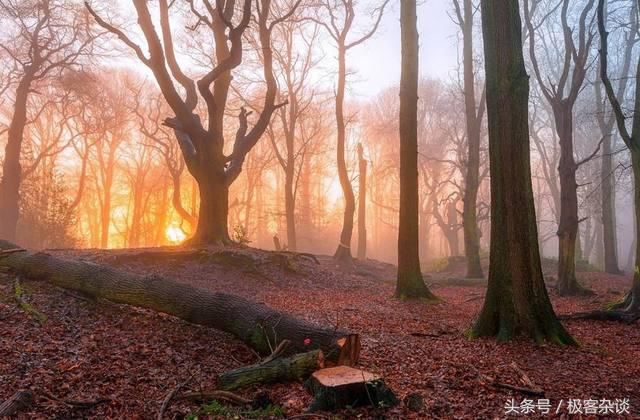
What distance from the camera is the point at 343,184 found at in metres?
19.3

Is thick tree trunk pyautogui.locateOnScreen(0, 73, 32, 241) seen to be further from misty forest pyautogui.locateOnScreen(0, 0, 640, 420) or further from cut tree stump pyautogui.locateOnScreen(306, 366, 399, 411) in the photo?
cut tree stump pyautogui.locateOnScreen(306, 366, 399, 411)

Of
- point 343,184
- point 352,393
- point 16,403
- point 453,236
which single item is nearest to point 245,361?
point 352,393

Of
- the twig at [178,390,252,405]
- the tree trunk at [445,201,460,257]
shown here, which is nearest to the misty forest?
the twig at [178,390,252,405]

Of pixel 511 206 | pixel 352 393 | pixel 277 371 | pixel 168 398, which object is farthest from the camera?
pixel 511 206

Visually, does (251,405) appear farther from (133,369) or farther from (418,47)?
(418,47)

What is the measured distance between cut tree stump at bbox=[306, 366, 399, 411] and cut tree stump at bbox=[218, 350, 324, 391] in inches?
22.0

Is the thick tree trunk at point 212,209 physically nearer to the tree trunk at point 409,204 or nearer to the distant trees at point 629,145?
the tree trunk at point 409,204

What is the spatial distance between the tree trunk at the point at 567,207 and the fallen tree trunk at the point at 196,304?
8995 millimetres

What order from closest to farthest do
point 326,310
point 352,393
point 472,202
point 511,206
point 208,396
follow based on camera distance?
point 352,393
point 208,396
point 511,206
point 326,310
point 472,202

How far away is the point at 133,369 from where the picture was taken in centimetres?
481

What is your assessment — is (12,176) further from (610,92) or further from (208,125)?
(610,92)

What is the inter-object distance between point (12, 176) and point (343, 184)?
13763 millimetres

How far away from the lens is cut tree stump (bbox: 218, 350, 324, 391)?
4.58 metres

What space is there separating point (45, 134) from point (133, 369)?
101 feet
